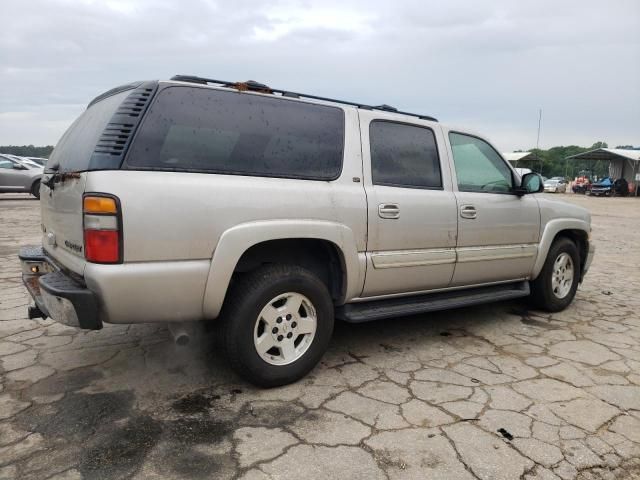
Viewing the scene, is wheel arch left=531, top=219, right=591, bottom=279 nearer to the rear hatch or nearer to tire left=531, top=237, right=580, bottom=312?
tire left=531, top=237, right=580, bottom=312

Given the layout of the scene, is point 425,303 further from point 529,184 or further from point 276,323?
point 529,184

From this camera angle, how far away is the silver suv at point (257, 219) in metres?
2.58

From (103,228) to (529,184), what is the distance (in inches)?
137

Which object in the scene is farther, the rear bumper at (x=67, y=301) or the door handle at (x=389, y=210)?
the door handle at (x=389, y=210)

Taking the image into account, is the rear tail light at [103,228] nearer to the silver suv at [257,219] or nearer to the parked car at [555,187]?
the silver suv at [257,219]

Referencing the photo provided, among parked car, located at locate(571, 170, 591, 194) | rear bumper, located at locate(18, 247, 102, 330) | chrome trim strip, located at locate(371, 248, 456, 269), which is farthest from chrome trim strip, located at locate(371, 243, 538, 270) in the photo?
parked car, located at locate(571, 170, 591, 194)

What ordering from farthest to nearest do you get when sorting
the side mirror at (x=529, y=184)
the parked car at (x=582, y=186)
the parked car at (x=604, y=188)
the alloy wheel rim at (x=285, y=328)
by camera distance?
the parked car at (x=582, y=186)
the parked car at (x=604, y=188)
the side mirror at (x=529, y=184)
the alloy wheel rim at (x=285, y=328)

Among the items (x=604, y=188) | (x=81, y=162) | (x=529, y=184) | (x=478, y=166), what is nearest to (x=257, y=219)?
(x=81, y=162)

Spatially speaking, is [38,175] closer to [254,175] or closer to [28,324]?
[28,324]

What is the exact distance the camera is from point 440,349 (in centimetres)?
389

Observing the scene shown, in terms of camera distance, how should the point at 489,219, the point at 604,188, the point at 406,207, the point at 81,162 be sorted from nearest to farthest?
1. the point at 81,162
2. the point at 406,207
3. the point at 489,219
4. the point at 604,188

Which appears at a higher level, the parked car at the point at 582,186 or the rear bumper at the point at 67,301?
the parked car at the point at 582,186

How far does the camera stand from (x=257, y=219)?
2.89m

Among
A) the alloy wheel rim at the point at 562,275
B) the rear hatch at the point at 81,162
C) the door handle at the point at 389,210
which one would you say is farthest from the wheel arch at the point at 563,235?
the rear hatch at the point at 81,162
